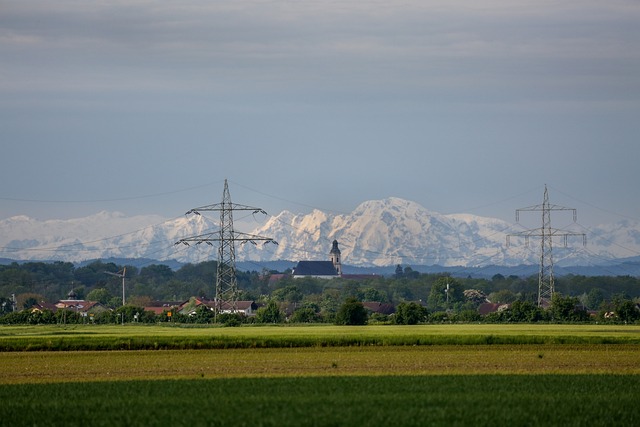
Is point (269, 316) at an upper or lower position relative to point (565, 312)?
lower

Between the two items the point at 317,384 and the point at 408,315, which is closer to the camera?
the point at 317,384

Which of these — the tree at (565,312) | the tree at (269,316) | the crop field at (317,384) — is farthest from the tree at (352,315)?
the crop field at (317,384)

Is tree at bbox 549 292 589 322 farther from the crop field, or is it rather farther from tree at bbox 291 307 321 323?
the crop field

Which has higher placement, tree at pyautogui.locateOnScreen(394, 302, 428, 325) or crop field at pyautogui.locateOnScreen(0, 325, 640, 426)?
crop field at pyautogui.locateOnScreen(0, 325, 640, 426)

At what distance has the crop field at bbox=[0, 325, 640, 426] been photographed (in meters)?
38.5

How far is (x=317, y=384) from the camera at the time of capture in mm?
48312

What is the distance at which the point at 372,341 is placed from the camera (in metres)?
83.6

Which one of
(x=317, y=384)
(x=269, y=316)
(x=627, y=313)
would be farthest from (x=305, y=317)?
(x=317, y=384)

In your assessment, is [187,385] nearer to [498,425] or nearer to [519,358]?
[498,425]

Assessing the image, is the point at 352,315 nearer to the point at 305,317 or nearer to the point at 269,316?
the point at 269,316

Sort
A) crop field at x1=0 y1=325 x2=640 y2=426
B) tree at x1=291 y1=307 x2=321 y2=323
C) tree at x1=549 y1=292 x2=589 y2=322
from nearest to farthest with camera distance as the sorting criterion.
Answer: crop field at x1=0 y1=325 x2=640 y2=426 < tree at x1=549 y1=292 x2=589 y2=322 < tree at x1=291 y1=307 x2=321 y2=323

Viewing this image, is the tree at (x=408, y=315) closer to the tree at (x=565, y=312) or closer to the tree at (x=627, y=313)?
the tree at (x=565, y=312)

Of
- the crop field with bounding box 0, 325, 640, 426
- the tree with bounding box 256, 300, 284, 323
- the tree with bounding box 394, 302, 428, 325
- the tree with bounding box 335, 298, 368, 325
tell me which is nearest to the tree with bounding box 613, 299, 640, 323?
the tree with bounding box 394, 302, 428, 325

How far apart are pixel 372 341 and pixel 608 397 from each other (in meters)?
41.0
